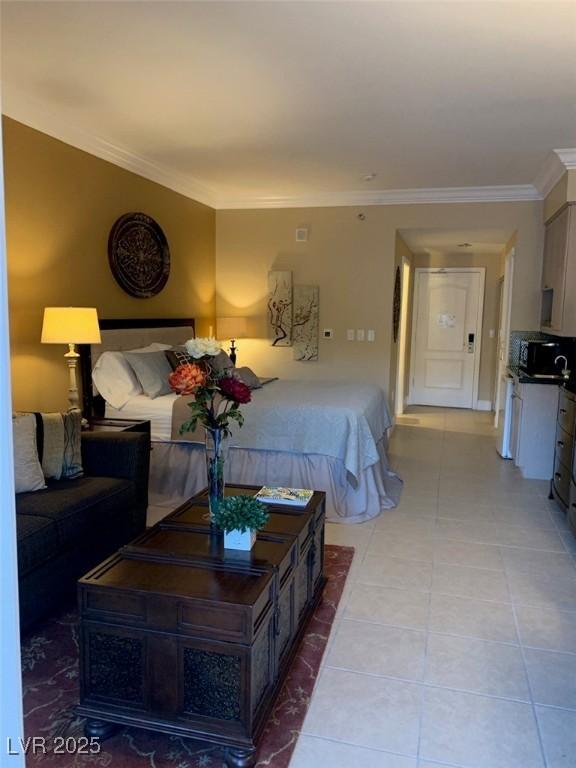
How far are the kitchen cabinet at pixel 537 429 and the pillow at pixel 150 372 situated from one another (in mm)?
3035

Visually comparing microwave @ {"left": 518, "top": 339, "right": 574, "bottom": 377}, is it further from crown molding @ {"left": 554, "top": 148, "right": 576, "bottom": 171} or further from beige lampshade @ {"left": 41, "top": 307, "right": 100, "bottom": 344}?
beige lampshade @ {"left": 41, "top": 307, "right": 100, "bottom": 344}

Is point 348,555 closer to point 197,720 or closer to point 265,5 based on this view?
point 197,720

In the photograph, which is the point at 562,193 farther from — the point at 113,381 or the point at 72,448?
the point at 72,448

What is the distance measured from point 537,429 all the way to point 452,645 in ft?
9.70

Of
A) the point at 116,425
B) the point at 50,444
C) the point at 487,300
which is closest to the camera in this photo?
the point at 50,444

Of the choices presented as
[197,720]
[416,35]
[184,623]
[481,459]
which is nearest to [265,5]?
[416,35]

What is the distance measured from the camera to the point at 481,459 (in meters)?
5.56

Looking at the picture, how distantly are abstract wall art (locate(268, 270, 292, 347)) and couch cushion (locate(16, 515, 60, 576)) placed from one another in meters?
4.13

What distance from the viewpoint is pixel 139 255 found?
187 inches

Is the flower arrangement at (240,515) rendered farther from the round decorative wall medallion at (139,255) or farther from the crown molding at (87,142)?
the round decorative wall medallion at (139,255)

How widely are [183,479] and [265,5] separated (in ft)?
10.0

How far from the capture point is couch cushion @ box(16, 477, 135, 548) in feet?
8.40

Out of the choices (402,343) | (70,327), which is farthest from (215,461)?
(402,343)

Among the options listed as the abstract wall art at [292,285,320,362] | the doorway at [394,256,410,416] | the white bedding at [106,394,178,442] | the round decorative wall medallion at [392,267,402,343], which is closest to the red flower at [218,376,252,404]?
the white bedding at [106,394,178,442]
